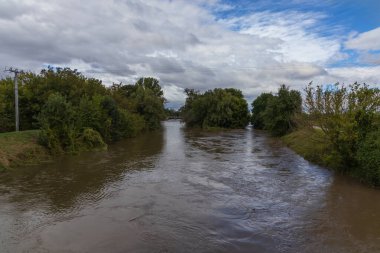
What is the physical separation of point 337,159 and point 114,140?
920 inches

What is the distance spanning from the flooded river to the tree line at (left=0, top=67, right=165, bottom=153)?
4293 millimetres

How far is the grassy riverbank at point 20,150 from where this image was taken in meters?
18.8

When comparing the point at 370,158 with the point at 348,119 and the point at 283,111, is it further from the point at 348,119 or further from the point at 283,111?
the point at 283,111

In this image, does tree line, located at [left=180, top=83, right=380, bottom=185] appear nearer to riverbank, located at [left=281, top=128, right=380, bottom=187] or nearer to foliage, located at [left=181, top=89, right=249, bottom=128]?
riverbank, located at [left=281, top=128, right=380, bottom=187]

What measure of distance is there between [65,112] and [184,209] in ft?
49.6

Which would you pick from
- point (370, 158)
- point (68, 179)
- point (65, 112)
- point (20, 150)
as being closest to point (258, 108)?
point (65, 112)

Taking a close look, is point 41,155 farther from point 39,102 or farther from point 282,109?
point 282,109

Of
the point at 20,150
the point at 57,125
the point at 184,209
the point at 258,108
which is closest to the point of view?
the point at 184,209

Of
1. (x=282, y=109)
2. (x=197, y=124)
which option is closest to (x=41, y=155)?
(x=282, y=109)

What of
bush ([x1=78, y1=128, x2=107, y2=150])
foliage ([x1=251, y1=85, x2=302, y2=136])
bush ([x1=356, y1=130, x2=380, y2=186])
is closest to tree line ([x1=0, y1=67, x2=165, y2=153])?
bush ([x1=78, y1=128, x2=107, y2=150])

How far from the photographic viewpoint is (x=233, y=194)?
13.9 m

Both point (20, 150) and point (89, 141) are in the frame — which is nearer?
point (20, 150)

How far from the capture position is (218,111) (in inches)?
2373

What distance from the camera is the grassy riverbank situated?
18828 mm
